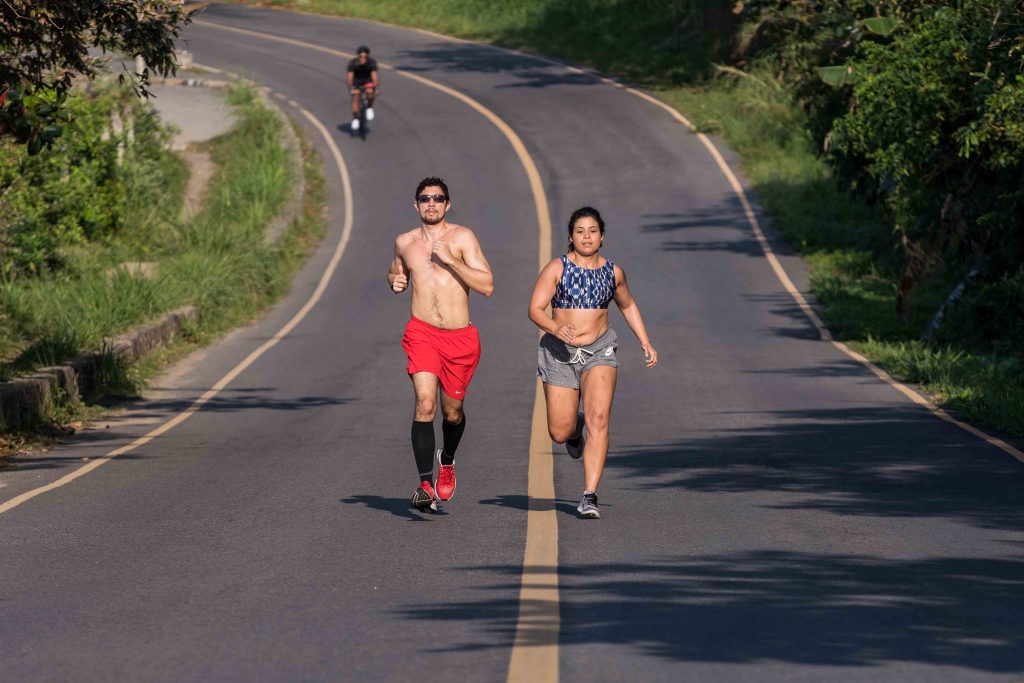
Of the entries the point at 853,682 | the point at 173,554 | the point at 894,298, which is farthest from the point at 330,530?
the point at 894,298

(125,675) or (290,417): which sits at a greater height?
(125,675)

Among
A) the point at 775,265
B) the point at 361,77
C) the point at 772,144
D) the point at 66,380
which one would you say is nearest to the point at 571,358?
the point at 66,380

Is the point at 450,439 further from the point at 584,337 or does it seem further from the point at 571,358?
the point at 584,337

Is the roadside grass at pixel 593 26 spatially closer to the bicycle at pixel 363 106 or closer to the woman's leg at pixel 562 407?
the bicycle at pixel 363 106

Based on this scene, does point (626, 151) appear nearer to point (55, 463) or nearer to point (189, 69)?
point (189, 69)

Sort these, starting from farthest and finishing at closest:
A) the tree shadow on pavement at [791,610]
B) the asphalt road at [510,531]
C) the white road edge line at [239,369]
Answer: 1. the white road edge line at [239,369]
2. the asphalt road at [510,531]
3. the tree shadow on pavement at [791,610]

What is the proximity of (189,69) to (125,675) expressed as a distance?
43654 mm

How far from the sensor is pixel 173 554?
9.12m

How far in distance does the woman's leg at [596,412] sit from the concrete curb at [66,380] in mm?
6797

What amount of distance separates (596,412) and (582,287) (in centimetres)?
77

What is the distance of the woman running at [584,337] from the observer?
32.9 ft

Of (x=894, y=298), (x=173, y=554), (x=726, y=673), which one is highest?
(x=726, y=673)

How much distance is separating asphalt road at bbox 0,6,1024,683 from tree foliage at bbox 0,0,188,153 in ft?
9.45

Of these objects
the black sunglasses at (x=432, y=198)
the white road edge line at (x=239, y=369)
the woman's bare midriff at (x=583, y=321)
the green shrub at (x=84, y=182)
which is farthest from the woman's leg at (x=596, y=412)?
the green shrub at (x=84, y=182)
